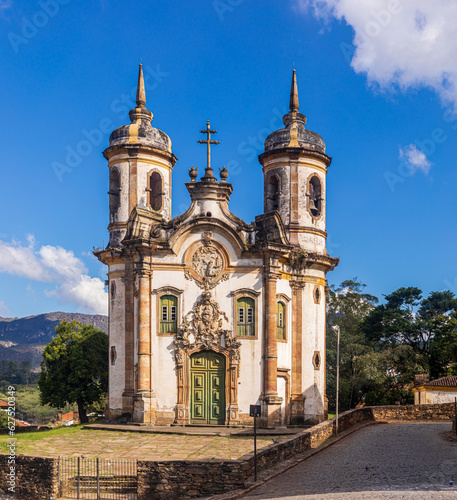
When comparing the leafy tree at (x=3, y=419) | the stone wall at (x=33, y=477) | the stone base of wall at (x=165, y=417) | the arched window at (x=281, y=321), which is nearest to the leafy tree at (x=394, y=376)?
the arched window at (x=281, y=321)

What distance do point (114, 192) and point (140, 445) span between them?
1372 cm

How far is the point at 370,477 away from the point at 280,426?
11602 mm

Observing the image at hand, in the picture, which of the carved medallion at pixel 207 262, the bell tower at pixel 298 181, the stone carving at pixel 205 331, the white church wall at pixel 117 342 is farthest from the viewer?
the bell tower at pixel 298 181

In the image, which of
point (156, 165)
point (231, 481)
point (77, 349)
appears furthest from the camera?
point (77, 349)

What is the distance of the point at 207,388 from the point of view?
2780cm

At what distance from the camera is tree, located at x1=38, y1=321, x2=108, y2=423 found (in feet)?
117

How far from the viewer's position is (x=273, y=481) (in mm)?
16266

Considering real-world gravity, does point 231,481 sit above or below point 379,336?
below

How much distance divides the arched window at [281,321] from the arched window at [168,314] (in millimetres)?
4459

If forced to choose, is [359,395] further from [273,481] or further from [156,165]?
[273,481]

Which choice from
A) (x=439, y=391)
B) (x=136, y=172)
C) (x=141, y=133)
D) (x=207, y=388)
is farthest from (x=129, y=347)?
(x=439, y=391)

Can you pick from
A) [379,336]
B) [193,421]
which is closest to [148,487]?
[193,421]

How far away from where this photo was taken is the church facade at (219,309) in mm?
27628

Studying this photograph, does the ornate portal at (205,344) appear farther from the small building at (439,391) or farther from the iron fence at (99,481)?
the small building at (439,391)
